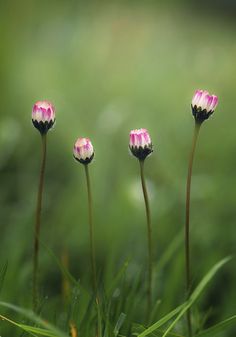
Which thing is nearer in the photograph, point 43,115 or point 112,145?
point 43,115

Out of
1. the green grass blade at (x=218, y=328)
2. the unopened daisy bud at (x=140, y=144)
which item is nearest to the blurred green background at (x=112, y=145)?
the green grass blade at (x=218, y=328)

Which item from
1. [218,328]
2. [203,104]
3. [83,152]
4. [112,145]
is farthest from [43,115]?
[112,145]

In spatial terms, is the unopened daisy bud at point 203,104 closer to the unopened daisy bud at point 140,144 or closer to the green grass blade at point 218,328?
the unopened daisy bud at point 140,144

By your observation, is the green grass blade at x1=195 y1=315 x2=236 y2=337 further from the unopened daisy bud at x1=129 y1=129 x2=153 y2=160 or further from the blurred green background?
the unopened daisy bud at x1=129 y1=129 x2=153 y2=160

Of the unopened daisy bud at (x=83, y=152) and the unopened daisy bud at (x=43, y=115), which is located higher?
the unopened daisy bud at (x=43, y=115)

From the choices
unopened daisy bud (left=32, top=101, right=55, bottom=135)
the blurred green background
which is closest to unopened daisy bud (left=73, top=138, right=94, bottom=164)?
unopened daisy bud (left=32, top=101, right=55, bottom=135)

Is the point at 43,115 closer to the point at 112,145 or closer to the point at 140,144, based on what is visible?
the point at 140,144

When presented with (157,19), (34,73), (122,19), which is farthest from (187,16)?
(34,73)
